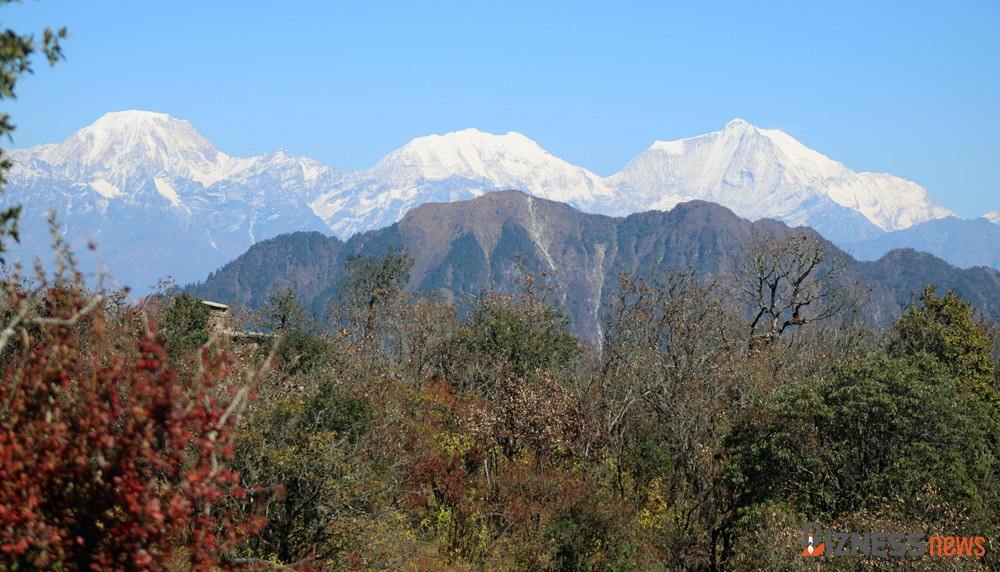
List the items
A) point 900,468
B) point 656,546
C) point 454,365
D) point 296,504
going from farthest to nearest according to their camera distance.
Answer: point 454,365, point 656,546, point 900,468, point 296,504

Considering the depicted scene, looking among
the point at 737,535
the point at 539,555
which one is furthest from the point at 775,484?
the point at 539,555

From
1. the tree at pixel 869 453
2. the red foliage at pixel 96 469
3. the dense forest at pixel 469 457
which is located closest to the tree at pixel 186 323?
the dense forest at pixel 469 457

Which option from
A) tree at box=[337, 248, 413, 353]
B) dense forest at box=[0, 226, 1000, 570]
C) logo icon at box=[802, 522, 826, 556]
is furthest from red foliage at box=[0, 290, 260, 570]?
tree at box=[337, 248, 413, 353]

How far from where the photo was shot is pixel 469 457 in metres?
30.7

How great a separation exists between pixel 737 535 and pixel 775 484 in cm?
285

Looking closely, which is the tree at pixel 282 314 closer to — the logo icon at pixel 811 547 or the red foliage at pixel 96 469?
the logo icon at pixel 811 547

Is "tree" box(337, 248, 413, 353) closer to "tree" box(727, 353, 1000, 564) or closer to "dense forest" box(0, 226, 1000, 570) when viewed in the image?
"dense forest" box(0, 226, 1000, 570)

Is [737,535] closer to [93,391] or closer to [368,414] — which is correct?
[368,414]

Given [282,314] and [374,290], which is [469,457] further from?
[282,314]

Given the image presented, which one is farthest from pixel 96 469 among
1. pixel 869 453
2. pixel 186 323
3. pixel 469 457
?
pixel 186 323

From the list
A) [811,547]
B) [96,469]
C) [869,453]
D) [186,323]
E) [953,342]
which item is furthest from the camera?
[186,323]

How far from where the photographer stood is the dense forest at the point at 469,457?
6988mm

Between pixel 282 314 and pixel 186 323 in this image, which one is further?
pixel 282 314

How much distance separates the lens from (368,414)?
22562mm
